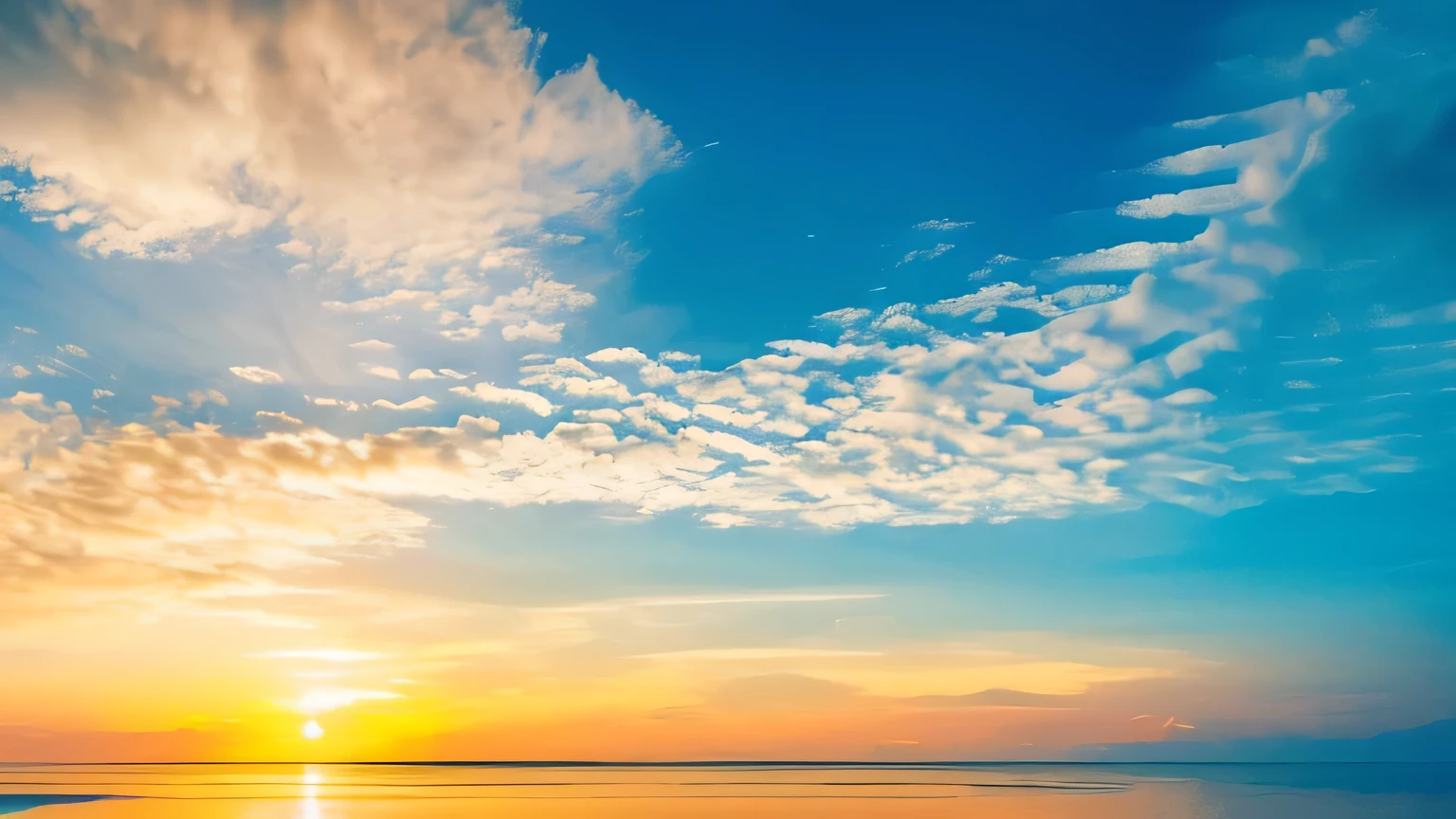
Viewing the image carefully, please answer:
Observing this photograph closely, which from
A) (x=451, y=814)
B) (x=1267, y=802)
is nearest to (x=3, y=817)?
(x=451, y=814)

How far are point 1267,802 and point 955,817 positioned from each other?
36.6 m

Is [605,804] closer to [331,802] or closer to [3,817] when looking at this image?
[331,802]

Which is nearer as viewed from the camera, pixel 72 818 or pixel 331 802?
pixel 72 818

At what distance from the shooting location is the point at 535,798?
8162cm

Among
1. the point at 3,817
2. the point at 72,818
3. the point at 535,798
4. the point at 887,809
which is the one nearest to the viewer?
the point at 72,818

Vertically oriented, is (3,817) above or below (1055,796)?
above

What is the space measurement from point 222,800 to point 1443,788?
13078 centimetres

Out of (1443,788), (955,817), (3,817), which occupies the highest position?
(3,817)

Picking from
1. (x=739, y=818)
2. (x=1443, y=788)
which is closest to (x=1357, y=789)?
(x=1443, y=788)

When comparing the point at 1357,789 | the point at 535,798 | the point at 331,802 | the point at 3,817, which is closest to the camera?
the point at 3,817

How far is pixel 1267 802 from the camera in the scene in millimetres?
75438

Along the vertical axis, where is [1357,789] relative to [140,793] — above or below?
below

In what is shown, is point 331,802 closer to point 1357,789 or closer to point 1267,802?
point 1267,802

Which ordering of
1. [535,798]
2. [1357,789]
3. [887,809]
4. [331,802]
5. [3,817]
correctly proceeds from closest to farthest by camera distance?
[3,817] → [887,809] → [331,802] → [535,798] → [1357,789]
